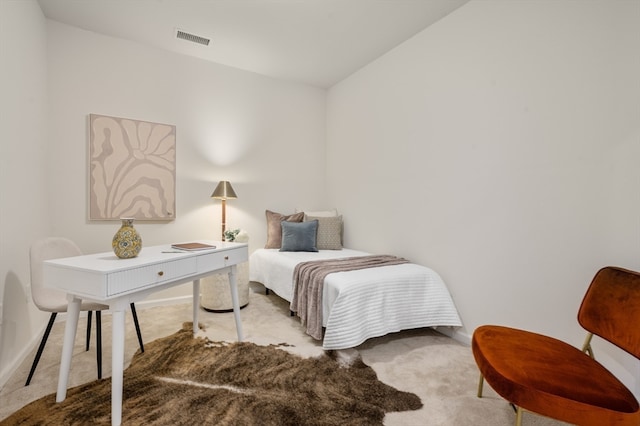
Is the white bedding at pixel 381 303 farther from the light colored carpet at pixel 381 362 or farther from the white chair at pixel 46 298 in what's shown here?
the white chair at pixel 46 298

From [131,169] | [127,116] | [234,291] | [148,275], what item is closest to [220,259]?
[234,291]

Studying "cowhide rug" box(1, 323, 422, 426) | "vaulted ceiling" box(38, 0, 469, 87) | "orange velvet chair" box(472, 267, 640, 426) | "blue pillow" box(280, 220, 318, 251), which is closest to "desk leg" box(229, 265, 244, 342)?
"cowhide rug" box(1, 323, 422, 426)

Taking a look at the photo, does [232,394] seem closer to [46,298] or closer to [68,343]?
[68,343]

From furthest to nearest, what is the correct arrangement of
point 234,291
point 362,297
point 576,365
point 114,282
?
point 234,291, point 362,297, point 114,282, point 576,365

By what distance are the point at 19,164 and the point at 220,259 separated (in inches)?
62.3

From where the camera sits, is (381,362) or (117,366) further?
(381,362)

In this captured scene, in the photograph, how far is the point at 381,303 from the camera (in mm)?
2377

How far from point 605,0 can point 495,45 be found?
66cm

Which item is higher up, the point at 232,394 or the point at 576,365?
the point at 576,365

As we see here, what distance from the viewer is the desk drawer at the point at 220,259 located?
2038 millimetres

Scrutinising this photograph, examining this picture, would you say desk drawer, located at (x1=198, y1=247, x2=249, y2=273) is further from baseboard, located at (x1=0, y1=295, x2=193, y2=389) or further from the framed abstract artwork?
the framed abstract artwork

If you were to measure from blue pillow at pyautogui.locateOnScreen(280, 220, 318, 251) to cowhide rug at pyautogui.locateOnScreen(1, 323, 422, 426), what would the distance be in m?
1.46

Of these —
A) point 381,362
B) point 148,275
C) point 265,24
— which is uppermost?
point 265,24

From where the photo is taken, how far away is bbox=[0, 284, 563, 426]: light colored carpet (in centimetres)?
164
